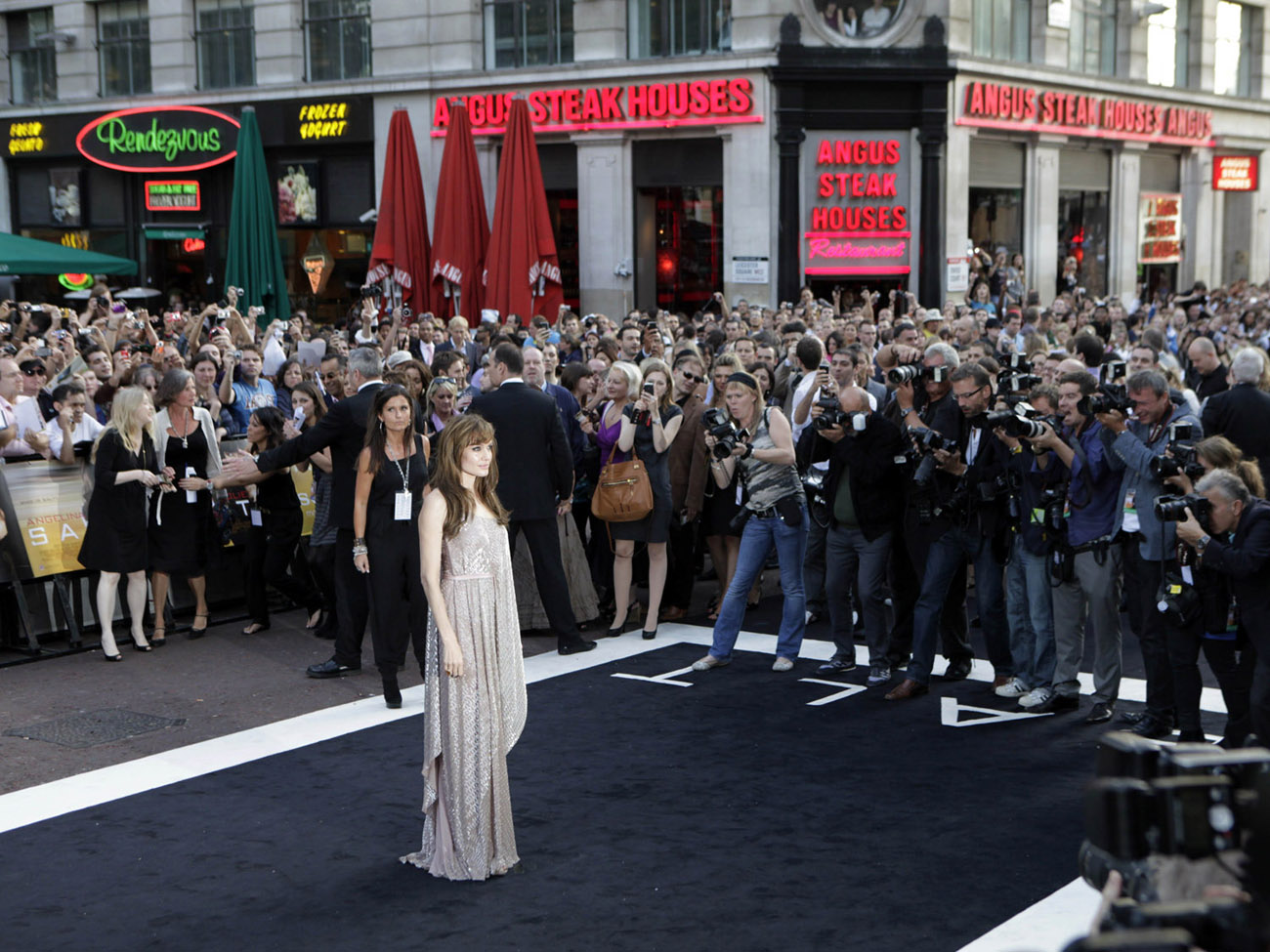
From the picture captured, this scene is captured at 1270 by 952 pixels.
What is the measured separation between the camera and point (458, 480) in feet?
21.1

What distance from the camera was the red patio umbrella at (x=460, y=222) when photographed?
18.1 m

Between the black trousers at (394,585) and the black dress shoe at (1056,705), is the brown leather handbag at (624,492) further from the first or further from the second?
the black dress shoe at (1056,705)

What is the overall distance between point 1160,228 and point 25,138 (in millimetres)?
25592

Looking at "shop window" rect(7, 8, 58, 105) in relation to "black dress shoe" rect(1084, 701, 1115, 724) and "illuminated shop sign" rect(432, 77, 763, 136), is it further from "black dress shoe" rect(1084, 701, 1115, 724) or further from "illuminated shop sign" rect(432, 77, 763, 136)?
"black dress shoe" rect(1084, 701, 1115, 724)

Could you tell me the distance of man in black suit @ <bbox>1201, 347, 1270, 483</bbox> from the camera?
10.2 m

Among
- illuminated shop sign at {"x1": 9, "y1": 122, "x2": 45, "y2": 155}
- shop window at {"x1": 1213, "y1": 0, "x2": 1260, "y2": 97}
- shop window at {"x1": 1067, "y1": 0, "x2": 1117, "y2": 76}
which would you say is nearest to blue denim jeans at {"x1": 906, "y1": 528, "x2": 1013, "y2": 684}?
shop window at {"x1": 1067, "y1": 0, "x2": 1117, "y2": 76}

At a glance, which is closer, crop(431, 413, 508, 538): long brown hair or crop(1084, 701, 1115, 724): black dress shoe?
crop(431, 413, 508, 538): long brown hair

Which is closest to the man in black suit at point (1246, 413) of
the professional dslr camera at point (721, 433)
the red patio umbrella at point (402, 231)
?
the professional dslr camera at point (721, 433)

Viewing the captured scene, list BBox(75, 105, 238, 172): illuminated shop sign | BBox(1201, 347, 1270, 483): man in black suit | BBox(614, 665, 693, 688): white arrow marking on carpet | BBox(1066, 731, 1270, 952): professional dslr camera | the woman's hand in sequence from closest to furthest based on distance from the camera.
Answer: BBox(1066, 731, 1270, 952): professional dslr camera → the woman's hand → BBox(614, 665, 693, 688): white arrow marking on carpet → BBox(1201, 347, 1270, 483): man in black suit → BBox(75, 105, 238, 172): illuminated shop sign

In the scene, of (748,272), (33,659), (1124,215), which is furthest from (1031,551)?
(1124,215)

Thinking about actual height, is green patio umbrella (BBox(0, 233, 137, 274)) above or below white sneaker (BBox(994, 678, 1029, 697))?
above

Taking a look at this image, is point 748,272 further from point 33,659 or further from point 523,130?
point 33,659

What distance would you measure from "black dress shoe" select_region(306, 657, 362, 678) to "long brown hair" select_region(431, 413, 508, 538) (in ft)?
11.0

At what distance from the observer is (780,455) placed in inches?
366
